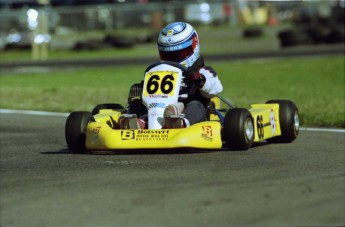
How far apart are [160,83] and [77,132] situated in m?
0.84

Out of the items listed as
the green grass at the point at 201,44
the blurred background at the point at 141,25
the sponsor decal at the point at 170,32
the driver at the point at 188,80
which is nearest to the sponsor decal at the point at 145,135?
the driver at the point at 188,80

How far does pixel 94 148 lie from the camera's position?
8281mm

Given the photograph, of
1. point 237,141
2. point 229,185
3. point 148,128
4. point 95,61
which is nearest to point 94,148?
point 148,128

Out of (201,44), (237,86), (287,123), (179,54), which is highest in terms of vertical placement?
(179,54)

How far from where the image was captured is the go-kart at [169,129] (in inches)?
314

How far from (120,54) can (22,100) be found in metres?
15.0

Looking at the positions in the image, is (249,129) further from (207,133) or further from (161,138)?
(161,138)

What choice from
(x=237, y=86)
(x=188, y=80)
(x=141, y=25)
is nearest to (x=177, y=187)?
(x=188, y=80)

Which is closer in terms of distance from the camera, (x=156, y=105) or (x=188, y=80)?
(x=156, y=105)

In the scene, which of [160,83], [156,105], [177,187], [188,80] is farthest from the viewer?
[188,80]

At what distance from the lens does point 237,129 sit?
8023 mm

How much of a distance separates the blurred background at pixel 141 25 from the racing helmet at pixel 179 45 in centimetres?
1979

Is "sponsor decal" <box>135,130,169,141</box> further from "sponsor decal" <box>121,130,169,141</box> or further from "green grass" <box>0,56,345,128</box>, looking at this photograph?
"green grass" <box>0,56,345,128</box>

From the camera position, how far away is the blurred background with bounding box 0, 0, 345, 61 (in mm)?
30219
